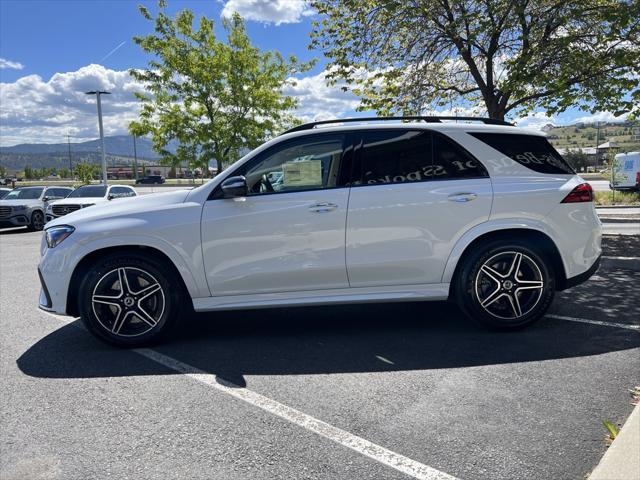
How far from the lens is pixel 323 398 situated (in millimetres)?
3316

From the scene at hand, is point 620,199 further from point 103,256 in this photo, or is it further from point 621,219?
point 103,256

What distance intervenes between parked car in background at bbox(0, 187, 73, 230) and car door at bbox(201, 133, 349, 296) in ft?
51.9

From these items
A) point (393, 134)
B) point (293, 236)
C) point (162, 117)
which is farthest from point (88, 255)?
point (162, 117)

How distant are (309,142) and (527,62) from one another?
20.0ft

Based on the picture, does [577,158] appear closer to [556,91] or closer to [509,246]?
[556,91]

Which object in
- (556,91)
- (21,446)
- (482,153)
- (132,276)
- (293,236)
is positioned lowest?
(21,446)

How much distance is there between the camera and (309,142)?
4480mm

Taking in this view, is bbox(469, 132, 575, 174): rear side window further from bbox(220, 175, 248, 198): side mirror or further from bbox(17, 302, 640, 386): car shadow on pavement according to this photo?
bbox(220, 175, 248, 198): side mirror

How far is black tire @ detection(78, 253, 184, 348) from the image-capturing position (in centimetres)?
426

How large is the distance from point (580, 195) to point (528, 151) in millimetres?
595

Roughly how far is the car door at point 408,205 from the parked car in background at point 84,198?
12.5 m

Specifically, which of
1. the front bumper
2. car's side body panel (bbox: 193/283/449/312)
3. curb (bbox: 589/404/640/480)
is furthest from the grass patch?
curb (bbox: 589/404/640/480)

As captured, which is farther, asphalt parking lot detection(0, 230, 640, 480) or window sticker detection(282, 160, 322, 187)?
window sticker detection(282, 160, 322, 187)

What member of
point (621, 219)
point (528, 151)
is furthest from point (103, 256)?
point (621, 219)
